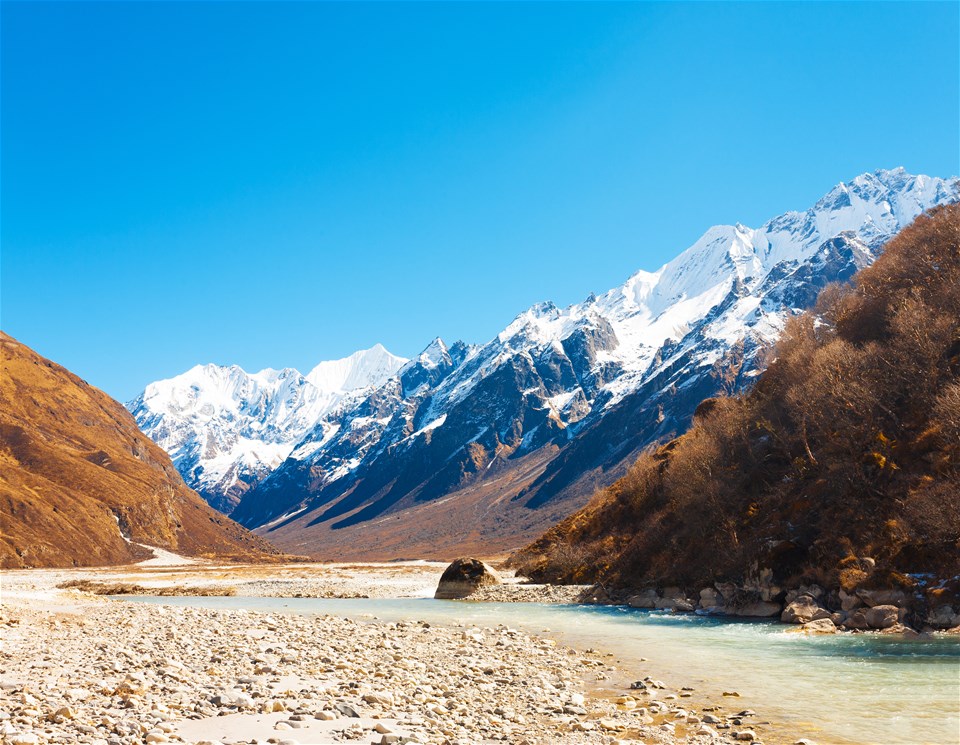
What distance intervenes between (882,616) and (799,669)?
18.6 meters

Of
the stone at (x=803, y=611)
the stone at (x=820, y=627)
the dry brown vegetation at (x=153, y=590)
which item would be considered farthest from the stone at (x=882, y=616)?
the dry brown vegetation at (x=153, y=590)

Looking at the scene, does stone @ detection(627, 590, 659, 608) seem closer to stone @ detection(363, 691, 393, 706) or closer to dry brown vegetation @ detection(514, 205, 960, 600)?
dry brown vegetation @ detection(514, 205, 960, 600)

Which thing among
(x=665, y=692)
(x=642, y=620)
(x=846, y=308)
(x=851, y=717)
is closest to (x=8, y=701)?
(x=665, y=692)

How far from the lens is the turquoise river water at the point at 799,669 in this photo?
20.2 m

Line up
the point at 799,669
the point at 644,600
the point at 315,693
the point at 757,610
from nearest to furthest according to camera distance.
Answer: the point at 315,693 → the point at 799,669 → the point at 757,610 → the point at 644,600

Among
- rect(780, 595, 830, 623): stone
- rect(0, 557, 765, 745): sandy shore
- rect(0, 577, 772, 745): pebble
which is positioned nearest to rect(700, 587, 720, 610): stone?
rect(780, 595, 830, 623): stone

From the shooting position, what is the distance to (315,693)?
786 inches

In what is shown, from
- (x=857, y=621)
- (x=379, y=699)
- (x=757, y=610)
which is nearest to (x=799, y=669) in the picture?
(x=857, y=621)

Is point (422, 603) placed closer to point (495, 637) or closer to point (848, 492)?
point (495, 637)

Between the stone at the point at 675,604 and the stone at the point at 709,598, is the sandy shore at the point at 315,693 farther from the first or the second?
the stone at the point at 675,604

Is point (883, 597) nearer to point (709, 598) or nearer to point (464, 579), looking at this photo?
point (709, 598)

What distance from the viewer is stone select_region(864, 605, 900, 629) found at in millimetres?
43594

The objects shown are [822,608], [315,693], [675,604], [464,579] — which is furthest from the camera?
[464,579]

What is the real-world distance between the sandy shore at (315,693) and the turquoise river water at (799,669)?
220cm
